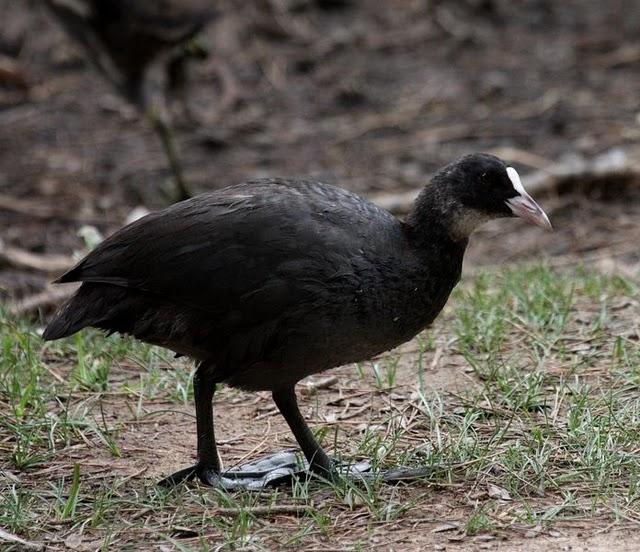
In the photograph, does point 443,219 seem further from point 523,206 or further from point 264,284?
point 264,284

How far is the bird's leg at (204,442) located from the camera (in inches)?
178

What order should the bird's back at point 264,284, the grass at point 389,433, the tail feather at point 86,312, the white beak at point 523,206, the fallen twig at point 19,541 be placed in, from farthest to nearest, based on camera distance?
the white beak at point 523,206
the tail feather at point 86,312
the bird's back at point 264,284
the grass at point 389,433
the fallen twig at point 19,541

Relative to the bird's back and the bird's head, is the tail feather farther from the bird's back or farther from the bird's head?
the bird's head

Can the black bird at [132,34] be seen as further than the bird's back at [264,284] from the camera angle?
Yes

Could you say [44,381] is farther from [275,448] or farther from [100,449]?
[275,448]

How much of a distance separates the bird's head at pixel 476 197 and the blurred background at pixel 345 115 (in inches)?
122

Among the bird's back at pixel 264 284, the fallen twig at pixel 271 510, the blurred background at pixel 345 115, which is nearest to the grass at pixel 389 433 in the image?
the fallen twig at pixel 271 510

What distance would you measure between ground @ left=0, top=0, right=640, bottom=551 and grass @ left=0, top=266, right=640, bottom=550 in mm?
12

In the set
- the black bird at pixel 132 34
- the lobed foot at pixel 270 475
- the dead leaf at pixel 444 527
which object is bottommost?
the dead leaf at pixel 444 527

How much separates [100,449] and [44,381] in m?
0.76

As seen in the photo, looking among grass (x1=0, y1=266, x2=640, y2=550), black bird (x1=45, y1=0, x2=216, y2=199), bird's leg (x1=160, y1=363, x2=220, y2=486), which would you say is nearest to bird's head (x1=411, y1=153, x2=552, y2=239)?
grass (x1=0, y1=266, x2=640, y2=550)

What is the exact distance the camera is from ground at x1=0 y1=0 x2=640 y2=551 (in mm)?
4172

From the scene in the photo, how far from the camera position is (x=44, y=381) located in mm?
5535

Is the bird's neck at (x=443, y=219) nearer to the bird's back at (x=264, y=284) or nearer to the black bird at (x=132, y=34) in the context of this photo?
the bird's back at (x=264, y=284)
